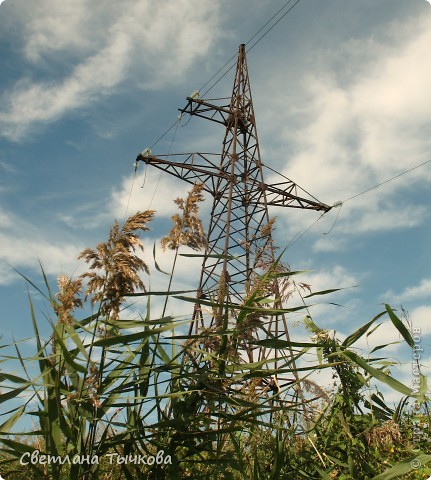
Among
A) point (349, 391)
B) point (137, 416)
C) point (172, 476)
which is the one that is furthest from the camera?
point (349, 391)

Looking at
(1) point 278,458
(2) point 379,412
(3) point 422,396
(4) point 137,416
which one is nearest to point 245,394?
(1) point 278,458

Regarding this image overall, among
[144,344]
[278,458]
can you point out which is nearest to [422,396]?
[278,458]

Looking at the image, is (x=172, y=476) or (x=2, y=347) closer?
(x=172, y=476)

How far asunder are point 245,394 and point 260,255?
2.85 ft

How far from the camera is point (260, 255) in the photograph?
8.50ft

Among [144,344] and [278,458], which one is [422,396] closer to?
[278,458]

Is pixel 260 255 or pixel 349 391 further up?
pixel 260 255

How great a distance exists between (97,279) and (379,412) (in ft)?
5.95

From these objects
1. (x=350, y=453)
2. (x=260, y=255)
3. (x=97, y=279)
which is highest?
(x=260, y=255)

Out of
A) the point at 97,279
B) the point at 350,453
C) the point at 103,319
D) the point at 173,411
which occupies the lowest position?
the point at 350,453

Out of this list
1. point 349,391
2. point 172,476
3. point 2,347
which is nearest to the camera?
point 172,476

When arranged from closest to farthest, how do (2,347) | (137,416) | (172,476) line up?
1. (172,476)
2. (137,416)
3. (2,347)

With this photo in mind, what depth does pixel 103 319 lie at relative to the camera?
2.10 metres

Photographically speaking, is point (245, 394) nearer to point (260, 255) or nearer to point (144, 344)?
point (144, 344)
